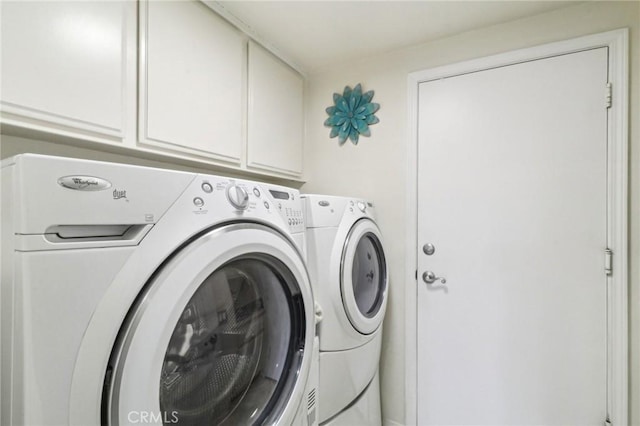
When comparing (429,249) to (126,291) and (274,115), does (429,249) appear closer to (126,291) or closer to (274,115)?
(274,115)

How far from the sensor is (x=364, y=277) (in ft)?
5.03

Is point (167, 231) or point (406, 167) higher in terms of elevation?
point (406, 167)

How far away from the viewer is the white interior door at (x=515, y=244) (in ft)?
4.20

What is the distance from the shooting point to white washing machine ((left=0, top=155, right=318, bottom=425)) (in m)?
0.43

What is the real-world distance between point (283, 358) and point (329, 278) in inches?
16.8

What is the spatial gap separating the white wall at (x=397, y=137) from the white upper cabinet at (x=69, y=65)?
1.15m

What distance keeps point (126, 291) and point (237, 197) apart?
0.30m

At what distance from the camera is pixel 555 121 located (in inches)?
52.9

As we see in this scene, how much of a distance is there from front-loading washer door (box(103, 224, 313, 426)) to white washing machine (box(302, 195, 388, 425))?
1.13 feet

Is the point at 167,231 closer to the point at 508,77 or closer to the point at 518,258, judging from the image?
the point at 518,258

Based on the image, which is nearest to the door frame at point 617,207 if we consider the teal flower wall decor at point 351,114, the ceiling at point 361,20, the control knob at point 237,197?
the ceiling at point 361,20

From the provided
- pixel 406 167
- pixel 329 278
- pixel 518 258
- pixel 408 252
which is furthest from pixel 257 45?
pixel 518 258

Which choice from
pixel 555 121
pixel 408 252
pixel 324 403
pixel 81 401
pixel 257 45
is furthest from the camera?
pixel 408 252

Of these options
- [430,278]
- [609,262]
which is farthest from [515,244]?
[430,278]
